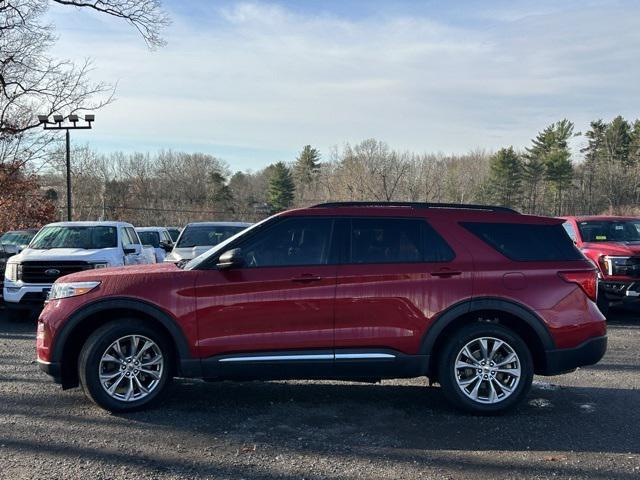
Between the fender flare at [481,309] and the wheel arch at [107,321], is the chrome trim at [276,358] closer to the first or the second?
the wheel arch at [107,321]

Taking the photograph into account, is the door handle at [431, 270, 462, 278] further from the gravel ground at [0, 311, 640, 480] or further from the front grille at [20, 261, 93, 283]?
the front grille at [20, 261, 93, 283]

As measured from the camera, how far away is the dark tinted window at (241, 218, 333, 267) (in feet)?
17.3

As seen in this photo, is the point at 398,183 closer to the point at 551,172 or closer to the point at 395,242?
the point at 551,172

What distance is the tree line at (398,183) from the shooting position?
54.1 m

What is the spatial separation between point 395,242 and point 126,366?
2691 mm

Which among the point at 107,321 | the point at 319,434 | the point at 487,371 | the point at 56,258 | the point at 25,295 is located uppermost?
the point at 56,258

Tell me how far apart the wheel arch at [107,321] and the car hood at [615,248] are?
320 inches

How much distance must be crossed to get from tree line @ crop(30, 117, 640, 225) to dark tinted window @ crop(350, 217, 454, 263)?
3940 cm

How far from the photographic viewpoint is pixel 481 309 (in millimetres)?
5266

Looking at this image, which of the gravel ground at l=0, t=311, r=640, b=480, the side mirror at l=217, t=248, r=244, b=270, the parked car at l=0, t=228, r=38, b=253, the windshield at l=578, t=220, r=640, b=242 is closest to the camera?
the gravel ground at l=0, t=311, r=640, b=480

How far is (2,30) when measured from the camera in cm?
2105

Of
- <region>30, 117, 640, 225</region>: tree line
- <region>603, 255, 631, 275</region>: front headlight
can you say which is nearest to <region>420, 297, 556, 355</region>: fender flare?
<region>603, 255, 631, 275</region>: front headlight

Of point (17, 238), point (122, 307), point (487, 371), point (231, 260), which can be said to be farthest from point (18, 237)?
point (487, 371)

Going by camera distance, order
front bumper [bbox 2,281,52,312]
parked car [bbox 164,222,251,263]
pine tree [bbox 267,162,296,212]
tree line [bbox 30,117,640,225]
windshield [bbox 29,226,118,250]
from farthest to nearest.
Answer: pine tree [bbox 267,162,296,212]
tree line [bbox 30,117,640,225]
parked car [bbox 164,222,251,263]
windshield [bbox 29,226,118,250]
front bumper [bbox 2,281,52,312]
